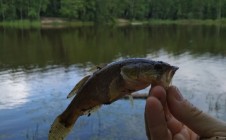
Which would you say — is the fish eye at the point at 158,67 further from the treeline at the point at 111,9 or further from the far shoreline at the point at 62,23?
the treeline at the point at 111,9

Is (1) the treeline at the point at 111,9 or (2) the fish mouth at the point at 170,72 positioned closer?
(2) the fish mouth at the point at 170,72

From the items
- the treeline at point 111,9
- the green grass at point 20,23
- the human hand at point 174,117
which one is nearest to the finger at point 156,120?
the human hand at point 174,117

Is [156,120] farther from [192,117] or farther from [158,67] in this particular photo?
[158,67]

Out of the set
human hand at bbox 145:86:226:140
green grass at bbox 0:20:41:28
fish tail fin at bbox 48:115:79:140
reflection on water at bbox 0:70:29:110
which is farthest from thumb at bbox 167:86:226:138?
green grass at bbox 0:20:41:28

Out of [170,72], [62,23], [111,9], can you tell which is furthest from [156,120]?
[111,9]

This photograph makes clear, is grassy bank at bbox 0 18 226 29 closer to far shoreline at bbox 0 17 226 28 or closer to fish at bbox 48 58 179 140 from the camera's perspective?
far shoreline at bbox 0 17 226 28

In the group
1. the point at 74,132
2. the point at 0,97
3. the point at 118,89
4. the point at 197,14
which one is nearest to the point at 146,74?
the point at 118,89
